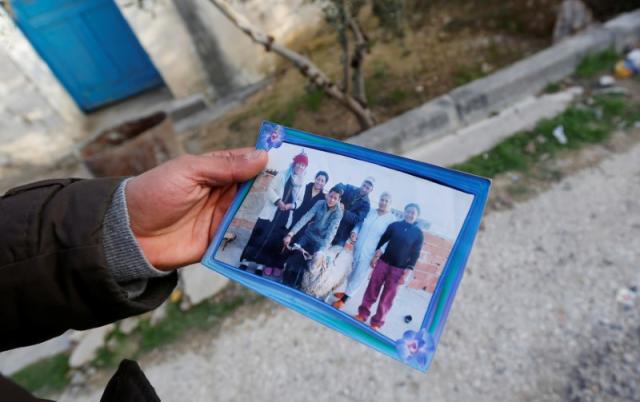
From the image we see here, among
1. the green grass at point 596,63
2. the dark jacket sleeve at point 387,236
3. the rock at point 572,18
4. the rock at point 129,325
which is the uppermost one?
the rock at point 572,18

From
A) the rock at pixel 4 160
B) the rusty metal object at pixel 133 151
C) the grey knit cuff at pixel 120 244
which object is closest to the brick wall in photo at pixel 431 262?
the grey knit cuff at pixel 120 244

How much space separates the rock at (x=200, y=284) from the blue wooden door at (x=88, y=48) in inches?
152

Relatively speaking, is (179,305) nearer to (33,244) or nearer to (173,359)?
(173,359)

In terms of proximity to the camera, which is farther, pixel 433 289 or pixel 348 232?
pixel 348 232

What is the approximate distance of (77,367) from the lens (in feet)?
7.62

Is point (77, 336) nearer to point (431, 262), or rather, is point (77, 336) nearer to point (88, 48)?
point (431, 262)

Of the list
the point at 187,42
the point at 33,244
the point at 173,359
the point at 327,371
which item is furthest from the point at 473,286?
the point at 187,42

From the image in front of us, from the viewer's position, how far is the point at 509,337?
1.85 meters

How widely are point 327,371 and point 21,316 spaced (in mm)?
1343

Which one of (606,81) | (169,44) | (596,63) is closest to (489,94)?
(606,81)

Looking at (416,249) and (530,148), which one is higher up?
(530,148)

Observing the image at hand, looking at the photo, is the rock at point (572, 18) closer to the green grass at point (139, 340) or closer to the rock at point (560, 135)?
the rock at point (560, 135)

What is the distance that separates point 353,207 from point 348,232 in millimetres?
83

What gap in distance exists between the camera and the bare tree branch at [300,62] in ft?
8.19
